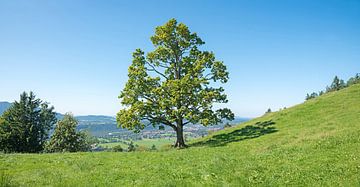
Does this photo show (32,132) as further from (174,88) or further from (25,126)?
(174,88)

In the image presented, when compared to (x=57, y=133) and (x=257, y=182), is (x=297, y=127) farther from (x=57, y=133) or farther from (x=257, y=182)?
(x=57, y=133)

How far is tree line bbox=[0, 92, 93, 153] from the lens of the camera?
64.8 m

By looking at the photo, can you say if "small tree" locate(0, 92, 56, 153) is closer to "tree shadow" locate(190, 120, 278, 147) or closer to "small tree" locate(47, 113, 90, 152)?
"small tree" locate(47, 113, 90, 152)

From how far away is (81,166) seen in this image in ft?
65.6

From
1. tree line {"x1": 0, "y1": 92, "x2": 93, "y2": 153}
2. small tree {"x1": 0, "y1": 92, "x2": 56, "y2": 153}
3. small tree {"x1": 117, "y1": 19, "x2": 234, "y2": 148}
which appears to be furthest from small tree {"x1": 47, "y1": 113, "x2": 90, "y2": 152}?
small tree {"x1": 117, "y1": 19, "x2": 234, "y2": 148}

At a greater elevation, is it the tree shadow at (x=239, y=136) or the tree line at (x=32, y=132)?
the tree line at (x=32, y=132)

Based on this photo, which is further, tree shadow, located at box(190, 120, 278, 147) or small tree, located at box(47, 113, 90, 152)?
small tree, located at box(47, 113, 90, 152)

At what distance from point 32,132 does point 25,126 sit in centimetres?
231

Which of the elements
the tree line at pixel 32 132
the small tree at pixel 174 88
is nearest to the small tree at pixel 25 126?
the tree line at pixel 32 132

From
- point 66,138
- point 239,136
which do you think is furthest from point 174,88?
point 66,138

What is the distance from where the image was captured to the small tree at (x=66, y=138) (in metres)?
64.1

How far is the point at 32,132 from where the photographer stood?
6969 cm

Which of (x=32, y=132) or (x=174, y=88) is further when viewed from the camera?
(x=32, y=132)

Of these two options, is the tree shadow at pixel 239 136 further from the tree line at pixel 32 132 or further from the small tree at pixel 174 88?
the tree line at pixel 32 132
